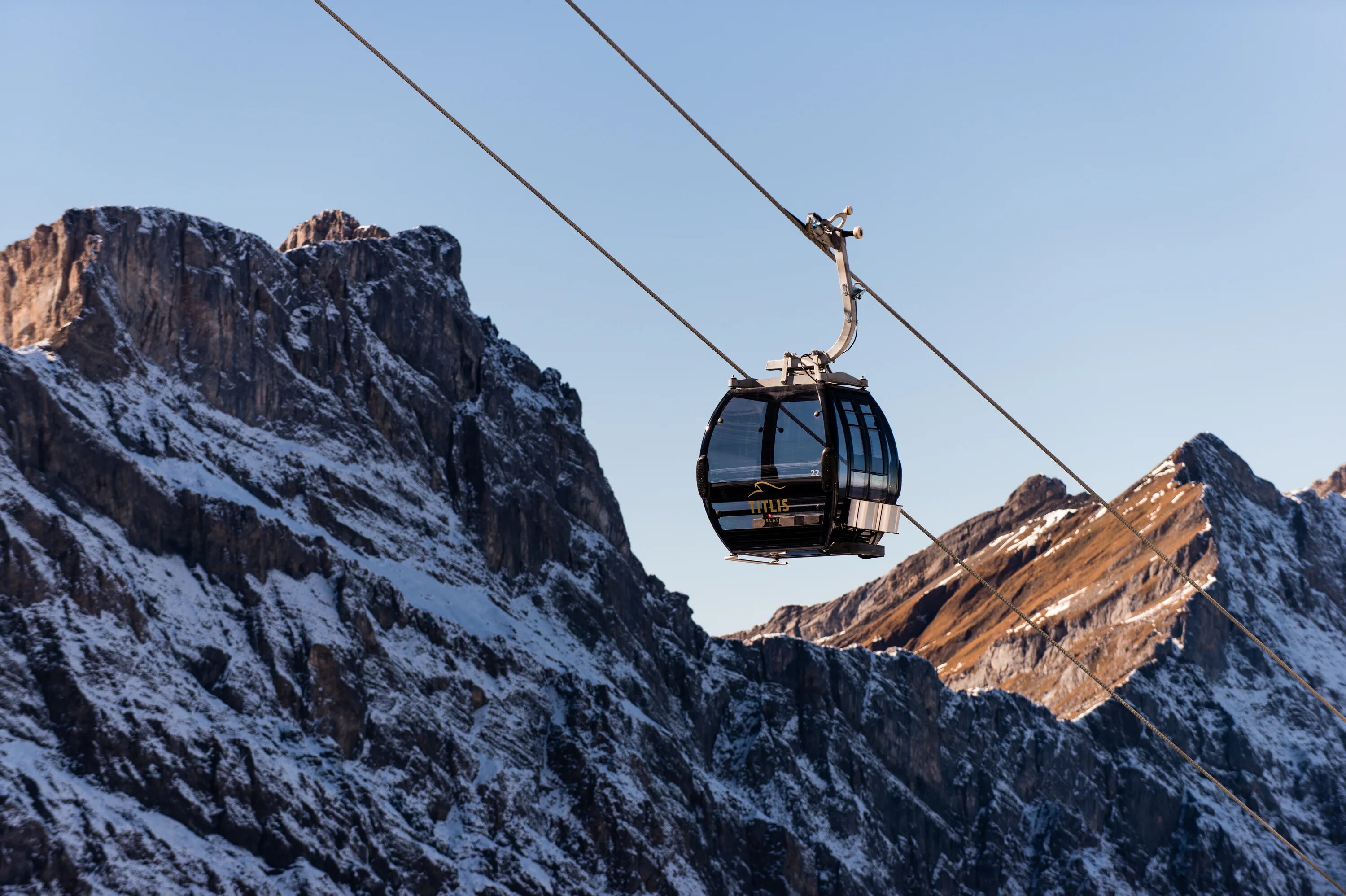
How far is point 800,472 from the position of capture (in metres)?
34.5

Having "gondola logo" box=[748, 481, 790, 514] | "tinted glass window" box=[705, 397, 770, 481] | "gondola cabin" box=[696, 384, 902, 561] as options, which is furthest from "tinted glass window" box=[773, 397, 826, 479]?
"tinted glass window" box=[705, 397, 770, 481]

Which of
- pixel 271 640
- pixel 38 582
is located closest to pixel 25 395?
pixel 38 582

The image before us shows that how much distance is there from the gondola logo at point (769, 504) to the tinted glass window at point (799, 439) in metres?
0.27

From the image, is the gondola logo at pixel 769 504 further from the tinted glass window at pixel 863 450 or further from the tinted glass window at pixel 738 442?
the tinted glass window at pixel 863 450

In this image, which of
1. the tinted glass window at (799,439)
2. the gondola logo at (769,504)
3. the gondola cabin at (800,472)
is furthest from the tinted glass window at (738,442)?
the tinted glass window at (799,439)

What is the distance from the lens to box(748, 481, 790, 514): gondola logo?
34625 millimetres

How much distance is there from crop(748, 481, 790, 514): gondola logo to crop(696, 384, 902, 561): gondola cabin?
2 cm

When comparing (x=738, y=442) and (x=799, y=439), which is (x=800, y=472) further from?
(x=738, y=442)

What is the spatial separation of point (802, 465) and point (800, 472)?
0.51 ft

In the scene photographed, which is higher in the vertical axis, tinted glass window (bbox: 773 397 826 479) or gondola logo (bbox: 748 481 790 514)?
tinted glass window (bbox: 773 397 826 479)

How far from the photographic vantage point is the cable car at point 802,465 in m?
34.4

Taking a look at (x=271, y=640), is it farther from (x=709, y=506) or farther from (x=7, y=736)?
(x=709, y=506)

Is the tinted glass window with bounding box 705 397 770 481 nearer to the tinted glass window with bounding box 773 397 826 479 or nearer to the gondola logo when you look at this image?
the gondola logo

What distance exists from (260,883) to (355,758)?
74.6ft
